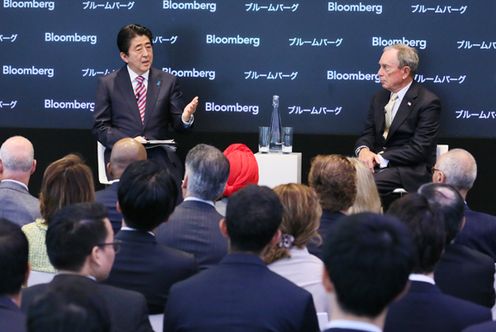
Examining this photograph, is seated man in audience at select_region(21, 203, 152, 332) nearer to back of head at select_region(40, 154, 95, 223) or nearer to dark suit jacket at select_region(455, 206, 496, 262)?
back of head at select_region(40, 154, 95, 223)

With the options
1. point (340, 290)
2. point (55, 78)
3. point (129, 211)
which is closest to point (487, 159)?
point (55, 78)

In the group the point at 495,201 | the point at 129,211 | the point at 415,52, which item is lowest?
the point at 495,201

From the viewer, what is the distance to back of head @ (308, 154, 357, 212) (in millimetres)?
4234

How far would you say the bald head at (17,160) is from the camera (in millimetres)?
4859

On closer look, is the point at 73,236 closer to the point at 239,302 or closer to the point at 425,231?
the point at 239,302

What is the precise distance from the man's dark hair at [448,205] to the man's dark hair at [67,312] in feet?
5.38

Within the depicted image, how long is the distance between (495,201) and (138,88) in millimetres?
2837

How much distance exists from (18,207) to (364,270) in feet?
9.30

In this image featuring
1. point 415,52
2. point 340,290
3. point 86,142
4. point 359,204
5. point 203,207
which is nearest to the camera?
point 340,290

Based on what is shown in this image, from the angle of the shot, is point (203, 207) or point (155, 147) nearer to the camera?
point (203, 207)

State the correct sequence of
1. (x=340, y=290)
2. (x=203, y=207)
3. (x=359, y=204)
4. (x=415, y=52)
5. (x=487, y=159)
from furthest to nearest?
1. (x=487, y=159)
2. (x=415, y=52)
3. (x=359, y=204)
4. (x=203, y=207)
5. (x=340, y=290)

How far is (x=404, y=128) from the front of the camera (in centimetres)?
668

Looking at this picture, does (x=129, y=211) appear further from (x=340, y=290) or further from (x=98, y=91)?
(x=98, y=91)

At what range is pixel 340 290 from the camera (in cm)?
207
